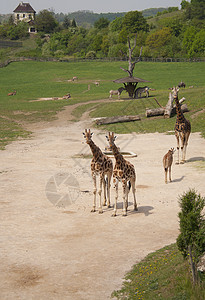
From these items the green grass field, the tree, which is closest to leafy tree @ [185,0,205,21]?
the green grass field

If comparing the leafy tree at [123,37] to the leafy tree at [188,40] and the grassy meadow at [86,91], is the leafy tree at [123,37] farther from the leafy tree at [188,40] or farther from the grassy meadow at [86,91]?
the grassy meadow at [86,91]

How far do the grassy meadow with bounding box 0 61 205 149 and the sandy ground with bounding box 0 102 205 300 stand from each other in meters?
10.6

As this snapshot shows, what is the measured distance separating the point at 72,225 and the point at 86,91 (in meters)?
62.6

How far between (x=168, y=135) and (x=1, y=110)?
30.3m

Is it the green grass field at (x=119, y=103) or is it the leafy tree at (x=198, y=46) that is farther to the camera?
the leafy tree at (x=198, y=46)

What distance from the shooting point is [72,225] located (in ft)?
54.9

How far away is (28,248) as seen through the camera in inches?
568

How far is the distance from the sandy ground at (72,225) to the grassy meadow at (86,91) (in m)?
10.6

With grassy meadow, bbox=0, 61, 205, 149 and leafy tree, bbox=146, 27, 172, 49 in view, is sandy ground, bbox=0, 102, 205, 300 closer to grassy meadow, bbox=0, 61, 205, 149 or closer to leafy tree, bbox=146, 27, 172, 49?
grassy meadow, bbox=0, 61, 205, 149

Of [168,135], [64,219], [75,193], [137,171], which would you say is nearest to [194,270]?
[64,219]

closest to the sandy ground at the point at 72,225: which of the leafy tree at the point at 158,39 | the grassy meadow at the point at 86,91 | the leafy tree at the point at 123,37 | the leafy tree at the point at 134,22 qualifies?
the grassy meadow at the point at 86,91

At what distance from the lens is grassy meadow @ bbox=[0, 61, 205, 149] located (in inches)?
1702

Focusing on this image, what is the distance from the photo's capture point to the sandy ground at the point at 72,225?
40.0ft

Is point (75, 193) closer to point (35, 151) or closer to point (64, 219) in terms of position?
point (64, 219)
